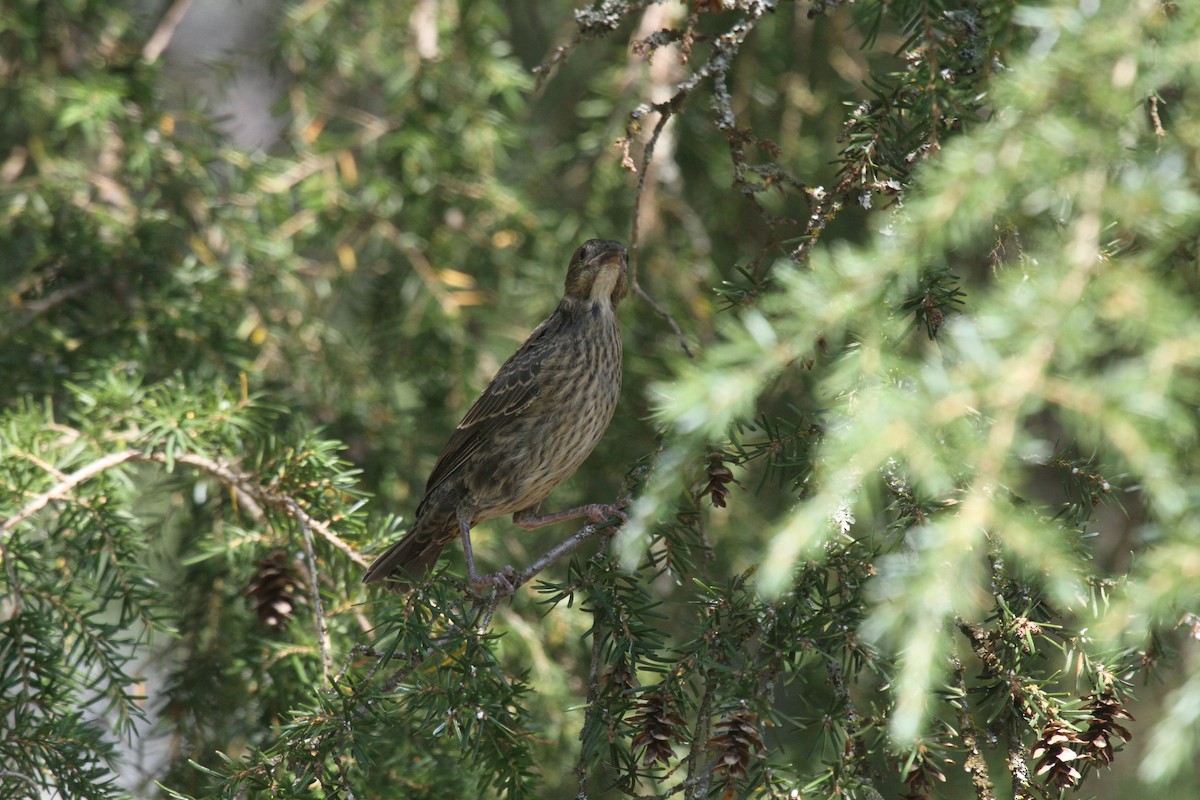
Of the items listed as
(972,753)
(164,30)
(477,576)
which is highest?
(972,753)

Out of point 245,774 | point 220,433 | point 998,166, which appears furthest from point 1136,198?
Result: point 220,433

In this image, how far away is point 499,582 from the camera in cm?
246

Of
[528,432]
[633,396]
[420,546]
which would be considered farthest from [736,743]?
[633,396]

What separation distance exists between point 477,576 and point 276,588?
0.68 metres

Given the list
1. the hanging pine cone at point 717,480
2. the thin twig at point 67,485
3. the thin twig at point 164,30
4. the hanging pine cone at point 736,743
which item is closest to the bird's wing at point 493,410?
the thin twig at point 67,485

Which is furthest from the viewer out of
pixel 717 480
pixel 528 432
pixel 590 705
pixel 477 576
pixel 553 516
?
pixel 553 516

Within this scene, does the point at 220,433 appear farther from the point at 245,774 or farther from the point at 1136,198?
the point at 1136,198

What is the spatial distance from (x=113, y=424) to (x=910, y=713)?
7.04 feet

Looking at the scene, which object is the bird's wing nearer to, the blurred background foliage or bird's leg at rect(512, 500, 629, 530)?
the blurred background foliage

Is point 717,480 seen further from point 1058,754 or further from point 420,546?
point 420,546

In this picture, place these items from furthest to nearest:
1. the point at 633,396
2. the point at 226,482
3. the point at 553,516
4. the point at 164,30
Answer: the point at 164,30 < the point at 633,396 < the point at 553,516 < the point at 226,482

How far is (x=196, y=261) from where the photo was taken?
3303mm

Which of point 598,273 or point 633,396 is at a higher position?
point 598,273

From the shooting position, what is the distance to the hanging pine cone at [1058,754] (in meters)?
1.64
